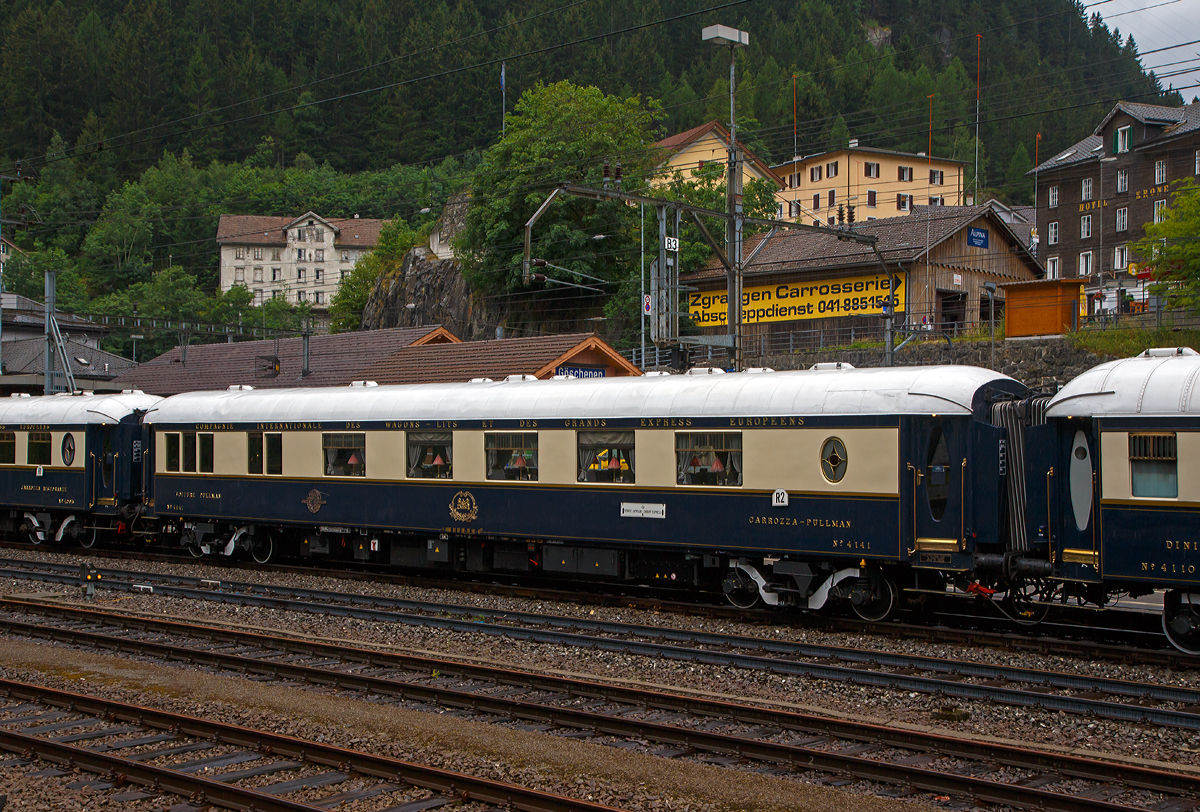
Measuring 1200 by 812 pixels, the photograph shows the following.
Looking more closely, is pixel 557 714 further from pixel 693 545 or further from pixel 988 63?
pixel 988 63

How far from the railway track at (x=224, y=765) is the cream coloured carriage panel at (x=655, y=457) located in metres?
7.50

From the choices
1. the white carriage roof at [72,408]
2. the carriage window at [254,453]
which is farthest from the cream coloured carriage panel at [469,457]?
the white carriage roof at [72,408]

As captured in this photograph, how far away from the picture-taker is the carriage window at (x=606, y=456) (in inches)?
635

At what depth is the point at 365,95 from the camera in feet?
407

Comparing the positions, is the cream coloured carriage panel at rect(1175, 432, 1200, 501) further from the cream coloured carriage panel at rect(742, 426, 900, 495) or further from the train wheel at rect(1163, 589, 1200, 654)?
the cream coloured carriage panel at rect(742, 426, 900, 495)

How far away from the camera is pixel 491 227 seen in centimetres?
5394

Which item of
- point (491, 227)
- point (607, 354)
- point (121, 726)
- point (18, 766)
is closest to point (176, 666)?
point (121, 726)

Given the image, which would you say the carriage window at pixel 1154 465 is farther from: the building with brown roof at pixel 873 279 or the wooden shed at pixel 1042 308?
the building with brown roof at pixel 873 279

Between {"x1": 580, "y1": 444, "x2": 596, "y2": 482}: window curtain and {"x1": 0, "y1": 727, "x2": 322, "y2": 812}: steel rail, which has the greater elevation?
{"x1": 580, "y1": 444, "x2": 596, "y2": 482}: window curtain

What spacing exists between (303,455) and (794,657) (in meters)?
11.5

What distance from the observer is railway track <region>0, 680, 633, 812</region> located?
7.79 meters

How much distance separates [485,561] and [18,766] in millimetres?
10071

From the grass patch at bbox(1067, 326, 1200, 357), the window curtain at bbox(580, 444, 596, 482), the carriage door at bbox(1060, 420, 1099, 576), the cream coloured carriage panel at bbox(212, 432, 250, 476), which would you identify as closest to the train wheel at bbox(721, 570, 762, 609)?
the window curtain at bbox(580, 444, 596, 482)

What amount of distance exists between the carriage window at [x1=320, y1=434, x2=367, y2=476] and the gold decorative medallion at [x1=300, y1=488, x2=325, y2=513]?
419mm
